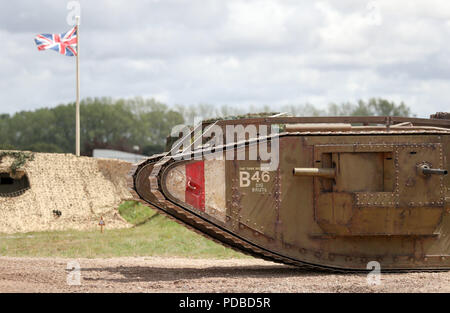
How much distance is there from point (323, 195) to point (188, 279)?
2.98 meters

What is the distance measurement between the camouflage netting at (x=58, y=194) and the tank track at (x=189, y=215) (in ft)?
52.5

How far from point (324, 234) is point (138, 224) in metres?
18.7

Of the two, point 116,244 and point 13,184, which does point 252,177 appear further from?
point 13,184

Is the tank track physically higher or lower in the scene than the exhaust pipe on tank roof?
lower

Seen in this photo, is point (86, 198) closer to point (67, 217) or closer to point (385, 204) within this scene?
point (67, 217)

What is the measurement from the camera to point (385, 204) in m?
13.0

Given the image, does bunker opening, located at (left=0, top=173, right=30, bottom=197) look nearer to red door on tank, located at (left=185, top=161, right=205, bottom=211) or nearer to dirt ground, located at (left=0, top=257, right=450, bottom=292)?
dirt ground, located at (left=0, top=257, right=450, bottom=292)

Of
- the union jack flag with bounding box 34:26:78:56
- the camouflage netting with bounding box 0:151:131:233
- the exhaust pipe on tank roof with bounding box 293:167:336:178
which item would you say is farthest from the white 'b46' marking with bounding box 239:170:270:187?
the union jack flag with bounding box 34:26:78:56

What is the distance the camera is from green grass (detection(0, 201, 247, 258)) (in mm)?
19188

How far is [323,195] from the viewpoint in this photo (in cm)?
1320

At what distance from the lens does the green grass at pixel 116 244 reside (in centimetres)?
1919

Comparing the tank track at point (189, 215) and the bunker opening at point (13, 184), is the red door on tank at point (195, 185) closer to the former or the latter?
the tank track at point (189, 215)

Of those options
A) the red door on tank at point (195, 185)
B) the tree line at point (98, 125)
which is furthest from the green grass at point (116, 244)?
the tree line at point (98, 125)

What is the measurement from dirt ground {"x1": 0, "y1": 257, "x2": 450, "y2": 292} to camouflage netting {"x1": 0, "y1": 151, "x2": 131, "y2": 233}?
13773 millimetres
